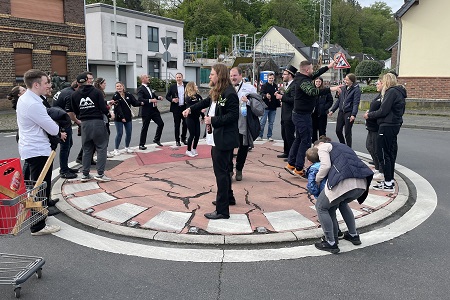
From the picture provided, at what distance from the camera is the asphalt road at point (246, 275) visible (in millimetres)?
3557

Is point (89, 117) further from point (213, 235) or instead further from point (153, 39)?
Answer: point (153, 39)

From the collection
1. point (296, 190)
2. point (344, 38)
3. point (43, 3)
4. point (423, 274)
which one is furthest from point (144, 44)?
point (344, 38)

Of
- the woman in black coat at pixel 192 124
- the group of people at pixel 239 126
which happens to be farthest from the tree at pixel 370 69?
the woman in black coat at pixel 192 124

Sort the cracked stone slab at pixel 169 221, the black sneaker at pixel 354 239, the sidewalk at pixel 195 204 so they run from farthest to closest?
the cracked stone slab at pixel 169 221
the sidewalk at pixel 195 204
the black sneaker at pixel 354 239

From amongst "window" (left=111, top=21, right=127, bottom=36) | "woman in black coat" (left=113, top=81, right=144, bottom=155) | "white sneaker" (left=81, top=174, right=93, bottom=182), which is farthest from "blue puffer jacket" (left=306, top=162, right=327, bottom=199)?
"window" (left=111, top=21, right=127, bottom=36)

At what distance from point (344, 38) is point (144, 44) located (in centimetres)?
6707

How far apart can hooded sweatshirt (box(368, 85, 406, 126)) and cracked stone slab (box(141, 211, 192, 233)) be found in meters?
3.51

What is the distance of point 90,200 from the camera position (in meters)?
6.01

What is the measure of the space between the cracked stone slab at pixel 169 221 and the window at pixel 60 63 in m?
22.0

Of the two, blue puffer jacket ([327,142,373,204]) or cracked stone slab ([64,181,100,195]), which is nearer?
blue puffer jacket ([327,142,373,204])

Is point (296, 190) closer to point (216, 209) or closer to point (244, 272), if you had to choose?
point (216, 209)

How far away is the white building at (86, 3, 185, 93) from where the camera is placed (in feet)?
116

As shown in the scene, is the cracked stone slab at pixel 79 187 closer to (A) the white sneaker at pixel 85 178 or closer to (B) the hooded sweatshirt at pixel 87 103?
(A) the white sneaker at pixel 85 178

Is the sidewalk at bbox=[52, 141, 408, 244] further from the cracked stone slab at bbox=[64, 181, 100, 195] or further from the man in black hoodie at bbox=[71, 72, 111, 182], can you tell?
the man in black hoodie at bbox=[71, 72, 111, 182]
